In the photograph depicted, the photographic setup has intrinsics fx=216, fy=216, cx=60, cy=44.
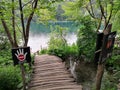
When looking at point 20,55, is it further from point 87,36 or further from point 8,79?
point 87,36

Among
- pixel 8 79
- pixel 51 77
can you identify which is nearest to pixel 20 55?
pixel 8 79

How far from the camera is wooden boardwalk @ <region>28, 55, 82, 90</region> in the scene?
9054mm

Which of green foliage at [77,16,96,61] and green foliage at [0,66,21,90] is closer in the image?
green foliage at [0,66,21,90]

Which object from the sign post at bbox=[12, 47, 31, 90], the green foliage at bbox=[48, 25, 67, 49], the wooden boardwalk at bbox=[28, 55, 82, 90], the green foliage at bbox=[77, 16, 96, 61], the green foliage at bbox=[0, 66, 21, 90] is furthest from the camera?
the green foliage at bbox=[48, 25, 67, 49]

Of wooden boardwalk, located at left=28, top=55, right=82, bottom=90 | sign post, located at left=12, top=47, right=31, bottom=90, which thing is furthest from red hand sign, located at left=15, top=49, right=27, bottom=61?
wooden boardwalk, located at left=28, top=55, right=82, bottom=90

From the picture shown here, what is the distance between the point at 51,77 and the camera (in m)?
10.2

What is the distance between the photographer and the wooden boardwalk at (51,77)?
9.05m

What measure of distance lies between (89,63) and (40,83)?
6133mm

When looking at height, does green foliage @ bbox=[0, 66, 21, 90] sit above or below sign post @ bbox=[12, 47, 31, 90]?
below

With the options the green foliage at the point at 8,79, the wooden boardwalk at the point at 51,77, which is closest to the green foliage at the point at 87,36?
the wooden boardwalk at the point at 51,77

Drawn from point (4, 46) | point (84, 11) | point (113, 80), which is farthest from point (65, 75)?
point (84, 11)

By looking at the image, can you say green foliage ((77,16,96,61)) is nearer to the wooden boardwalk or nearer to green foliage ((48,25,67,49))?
the wooden boardwalk

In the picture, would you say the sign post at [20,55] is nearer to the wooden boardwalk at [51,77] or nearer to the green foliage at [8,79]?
the green foliage at [8,79]

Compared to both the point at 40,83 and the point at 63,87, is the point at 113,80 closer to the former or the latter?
the point at 63,87
